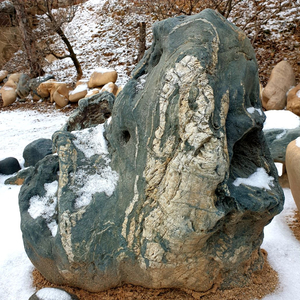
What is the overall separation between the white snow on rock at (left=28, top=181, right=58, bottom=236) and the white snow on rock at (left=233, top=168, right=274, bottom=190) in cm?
91

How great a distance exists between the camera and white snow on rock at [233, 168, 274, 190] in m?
1.39

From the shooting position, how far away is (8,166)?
3.32m

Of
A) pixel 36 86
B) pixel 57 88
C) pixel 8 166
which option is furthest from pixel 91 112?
pixel 36 86

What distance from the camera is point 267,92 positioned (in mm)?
4402

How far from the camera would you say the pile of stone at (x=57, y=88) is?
5.77 metres

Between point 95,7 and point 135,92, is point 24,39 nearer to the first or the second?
point 95,7

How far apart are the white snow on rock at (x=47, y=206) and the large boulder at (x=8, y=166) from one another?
1914 millimetres

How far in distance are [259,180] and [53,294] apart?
1.09 meters

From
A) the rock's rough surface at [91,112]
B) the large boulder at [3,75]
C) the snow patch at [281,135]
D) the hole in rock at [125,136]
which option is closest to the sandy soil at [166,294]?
the hole in rock at [125,136]

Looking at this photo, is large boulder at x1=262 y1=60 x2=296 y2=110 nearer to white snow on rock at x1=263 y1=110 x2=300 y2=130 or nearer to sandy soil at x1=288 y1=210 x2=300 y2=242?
white snow on rock at x1=263 y1=110 x2=300 y2=130

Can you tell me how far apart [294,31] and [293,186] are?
207 inches

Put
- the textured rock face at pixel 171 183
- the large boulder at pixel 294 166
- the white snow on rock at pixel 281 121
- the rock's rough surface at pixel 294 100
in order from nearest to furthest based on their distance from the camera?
the textured rock face at pixel 171 183, the large boulder at pixel 294 166, the white snow on rock at pixel 281 121, the rock's rough surface at pixel 294 100

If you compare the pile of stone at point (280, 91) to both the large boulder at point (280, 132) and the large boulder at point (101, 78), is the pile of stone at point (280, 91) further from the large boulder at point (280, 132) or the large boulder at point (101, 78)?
the large boulder at point (101, 78)

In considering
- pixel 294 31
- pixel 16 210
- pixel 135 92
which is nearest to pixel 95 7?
pixel 294 31
